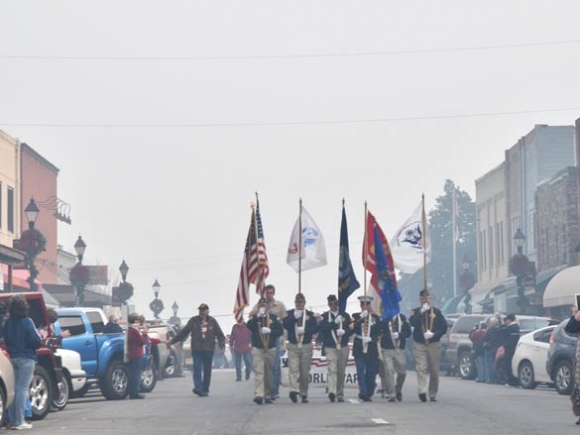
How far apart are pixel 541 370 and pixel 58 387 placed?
42.7 feet

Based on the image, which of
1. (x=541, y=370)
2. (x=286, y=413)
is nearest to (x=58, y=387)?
(x=286, y=413)

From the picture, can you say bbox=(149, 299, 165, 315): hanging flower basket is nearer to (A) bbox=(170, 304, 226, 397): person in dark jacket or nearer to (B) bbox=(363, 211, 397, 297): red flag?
(A) bbox=(170, 304, 226, 397): person in dark jacket

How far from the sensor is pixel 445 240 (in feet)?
464

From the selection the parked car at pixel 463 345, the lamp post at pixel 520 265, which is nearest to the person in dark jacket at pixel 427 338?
the parked car at pixel 463 345

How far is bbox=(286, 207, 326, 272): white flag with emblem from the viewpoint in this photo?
37.6 metres

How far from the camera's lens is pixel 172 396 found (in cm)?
3216

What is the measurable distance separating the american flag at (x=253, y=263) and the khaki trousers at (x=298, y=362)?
3143mm

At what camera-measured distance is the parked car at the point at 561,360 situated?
3108 centimetres

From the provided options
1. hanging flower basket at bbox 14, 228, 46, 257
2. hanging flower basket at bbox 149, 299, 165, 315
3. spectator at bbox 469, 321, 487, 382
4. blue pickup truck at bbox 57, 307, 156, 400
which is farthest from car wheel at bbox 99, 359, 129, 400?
hanging flower basket at bbox 149, 299, 165, 315

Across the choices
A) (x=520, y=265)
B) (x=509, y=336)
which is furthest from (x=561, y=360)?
(x=520, y=265)

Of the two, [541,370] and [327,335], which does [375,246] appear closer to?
[327,335]

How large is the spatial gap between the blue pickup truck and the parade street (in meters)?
0.50

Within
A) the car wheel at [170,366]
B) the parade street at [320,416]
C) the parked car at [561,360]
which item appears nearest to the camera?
the parade street at [320,416]

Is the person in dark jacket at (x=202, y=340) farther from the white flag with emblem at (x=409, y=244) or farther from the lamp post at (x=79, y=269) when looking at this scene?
the lamp post at (x=79, y=269)
